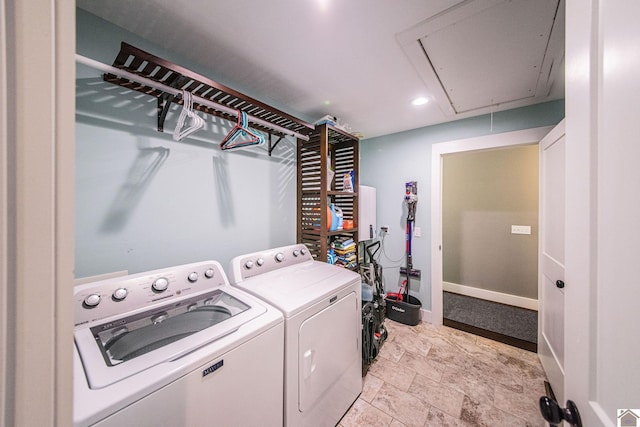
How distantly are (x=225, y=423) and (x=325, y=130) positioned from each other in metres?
2.01

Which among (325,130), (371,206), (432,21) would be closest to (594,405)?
(432,21)

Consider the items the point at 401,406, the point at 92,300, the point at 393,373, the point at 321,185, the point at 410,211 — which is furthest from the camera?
the point at 410,211

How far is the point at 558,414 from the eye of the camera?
0.56 metres

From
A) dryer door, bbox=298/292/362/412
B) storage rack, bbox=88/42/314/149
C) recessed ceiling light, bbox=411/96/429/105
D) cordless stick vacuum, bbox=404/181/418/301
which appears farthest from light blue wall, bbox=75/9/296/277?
cordless stick vacuum, bbox=404/181/418/301

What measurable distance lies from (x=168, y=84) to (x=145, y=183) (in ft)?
1.95

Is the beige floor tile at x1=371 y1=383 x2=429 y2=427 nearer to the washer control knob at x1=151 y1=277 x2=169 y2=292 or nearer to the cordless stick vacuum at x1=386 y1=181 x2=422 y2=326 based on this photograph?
the cordless stick vacuum at x1=386 y1=181 x2=422 y2=326

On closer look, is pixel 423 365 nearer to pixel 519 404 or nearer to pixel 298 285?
pixel 519 404

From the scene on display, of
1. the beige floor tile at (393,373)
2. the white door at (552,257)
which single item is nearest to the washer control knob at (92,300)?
the beige floor tile at (393,373)

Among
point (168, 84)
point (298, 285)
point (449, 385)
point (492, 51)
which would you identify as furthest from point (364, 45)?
point (449, 385)

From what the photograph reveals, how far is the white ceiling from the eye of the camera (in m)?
1.11

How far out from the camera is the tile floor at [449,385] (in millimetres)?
1514

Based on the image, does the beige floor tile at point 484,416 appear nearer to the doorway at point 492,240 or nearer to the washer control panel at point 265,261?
the doorway at point 492,240

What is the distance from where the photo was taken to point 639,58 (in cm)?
37

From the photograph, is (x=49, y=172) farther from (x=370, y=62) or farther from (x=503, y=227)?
(x=503, y=227)
